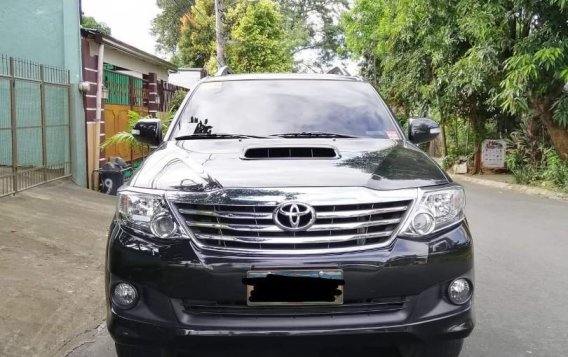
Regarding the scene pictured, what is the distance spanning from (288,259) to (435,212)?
2.53 feet

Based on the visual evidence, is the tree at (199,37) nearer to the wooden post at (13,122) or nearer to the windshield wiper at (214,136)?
the wooden post at (13,122)

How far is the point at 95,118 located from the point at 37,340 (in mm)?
8432

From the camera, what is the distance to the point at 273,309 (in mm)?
2740

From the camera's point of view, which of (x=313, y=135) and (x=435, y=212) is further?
(x=313, y=135)

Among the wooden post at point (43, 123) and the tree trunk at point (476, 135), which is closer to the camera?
the wooden post at point (43, 123)

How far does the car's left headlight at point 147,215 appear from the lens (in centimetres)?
282

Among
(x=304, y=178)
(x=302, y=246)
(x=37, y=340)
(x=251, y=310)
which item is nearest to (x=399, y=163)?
(x=304, y=178)

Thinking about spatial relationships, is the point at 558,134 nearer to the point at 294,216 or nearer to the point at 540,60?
the point at 540,60

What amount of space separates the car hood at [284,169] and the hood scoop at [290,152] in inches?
2.1

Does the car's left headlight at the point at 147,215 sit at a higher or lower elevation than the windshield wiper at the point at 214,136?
lower

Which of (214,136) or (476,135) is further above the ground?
(214,136)

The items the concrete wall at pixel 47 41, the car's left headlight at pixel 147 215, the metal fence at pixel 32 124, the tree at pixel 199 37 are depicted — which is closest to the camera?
the car's left headlight at pixel 147 215

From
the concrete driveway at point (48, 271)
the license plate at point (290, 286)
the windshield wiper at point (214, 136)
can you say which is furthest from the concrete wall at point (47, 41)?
the license plate at point (290, 286)

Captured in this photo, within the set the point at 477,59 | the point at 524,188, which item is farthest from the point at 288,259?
the point at 524,188
